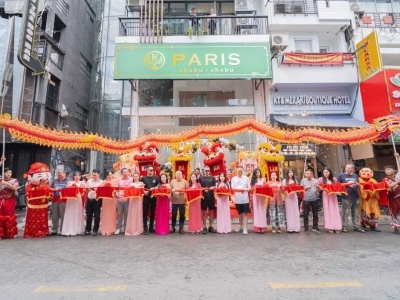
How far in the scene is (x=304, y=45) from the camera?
49.6 ft

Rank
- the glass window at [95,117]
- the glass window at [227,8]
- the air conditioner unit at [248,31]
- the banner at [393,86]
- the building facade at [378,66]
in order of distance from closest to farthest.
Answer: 1. the banner at [393,86]
2. the building facade at [378,66]
3. the air conditioner unit at [248,31]
4. the glass window at [95,117]
5. the glass window at [227,8]

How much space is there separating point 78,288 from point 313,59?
45.8 ft

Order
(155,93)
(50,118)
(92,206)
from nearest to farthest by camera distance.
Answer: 1. (92,206)
2. (155,93)
3. (50,118)

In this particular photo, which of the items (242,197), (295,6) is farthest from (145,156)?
(295,6)

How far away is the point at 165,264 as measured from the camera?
13.8ft

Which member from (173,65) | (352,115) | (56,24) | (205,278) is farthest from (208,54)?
(205,278)

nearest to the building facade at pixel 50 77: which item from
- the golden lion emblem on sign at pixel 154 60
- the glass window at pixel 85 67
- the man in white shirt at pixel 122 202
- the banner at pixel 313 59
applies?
the glass window at pixel 85 67

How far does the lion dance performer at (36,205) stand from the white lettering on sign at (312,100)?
11.2 m

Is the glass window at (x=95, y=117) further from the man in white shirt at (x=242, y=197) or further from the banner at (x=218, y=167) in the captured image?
the man in white shirt at (x=242, y=197)

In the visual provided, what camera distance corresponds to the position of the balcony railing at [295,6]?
14992 millimetres

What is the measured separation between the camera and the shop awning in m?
11.6

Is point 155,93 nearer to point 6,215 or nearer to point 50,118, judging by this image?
point 50,118

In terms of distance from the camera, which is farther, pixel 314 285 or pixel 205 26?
pixel 205 26

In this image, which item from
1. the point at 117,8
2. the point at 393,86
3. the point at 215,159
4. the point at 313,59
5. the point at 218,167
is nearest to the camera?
the point at 215,159
